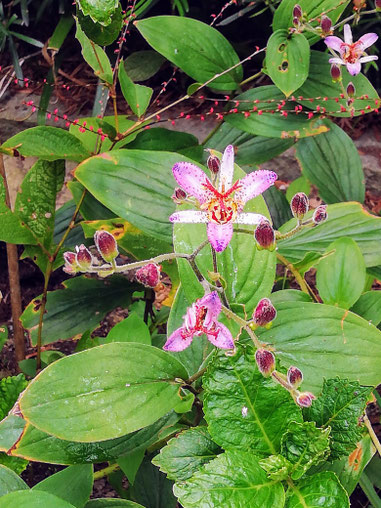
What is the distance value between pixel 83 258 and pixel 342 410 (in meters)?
0.30

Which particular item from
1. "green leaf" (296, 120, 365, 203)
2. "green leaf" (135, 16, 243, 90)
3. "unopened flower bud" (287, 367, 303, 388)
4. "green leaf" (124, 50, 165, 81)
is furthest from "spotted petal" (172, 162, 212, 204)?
"green leaf" (124, 50, 165, 81)

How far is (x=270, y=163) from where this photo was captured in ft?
5.60

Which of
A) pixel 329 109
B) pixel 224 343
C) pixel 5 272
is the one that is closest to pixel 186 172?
pixel 224 343

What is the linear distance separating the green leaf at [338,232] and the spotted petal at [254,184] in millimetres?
269

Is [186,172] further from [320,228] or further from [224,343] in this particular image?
[320,228]

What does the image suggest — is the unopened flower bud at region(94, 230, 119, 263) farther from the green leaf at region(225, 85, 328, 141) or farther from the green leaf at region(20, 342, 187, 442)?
the green leaf at region(225, 85, 328, 141)

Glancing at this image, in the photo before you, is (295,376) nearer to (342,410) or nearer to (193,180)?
(342,410)

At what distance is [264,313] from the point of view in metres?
0.60

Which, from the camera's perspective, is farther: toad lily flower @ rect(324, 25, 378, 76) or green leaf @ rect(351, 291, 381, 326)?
toad lily flower @ rect(324, 25, 378, 76)

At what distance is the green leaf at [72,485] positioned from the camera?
700mm

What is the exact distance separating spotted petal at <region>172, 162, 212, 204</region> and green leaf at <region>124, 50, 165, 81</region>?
100 cm

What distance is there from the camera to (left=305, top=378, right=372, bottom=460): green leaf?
57 cm

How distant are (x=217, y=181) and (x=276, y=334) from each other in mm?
193

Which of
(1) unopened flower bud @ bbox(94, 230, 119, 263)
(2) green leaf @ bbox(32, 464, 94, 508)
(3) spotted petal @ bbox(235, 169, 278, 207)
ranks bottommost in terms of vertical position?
(2) green leaf @ bbox(32, 464, 94, 508)
